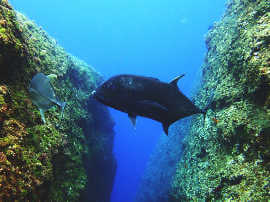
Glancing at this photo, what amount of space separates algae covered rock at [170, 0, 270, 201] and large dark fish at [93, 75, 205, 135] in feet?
6.88

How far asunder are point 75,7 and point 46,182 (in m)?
167

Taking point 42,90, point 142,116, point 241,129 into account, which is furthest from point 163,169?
point 42,90

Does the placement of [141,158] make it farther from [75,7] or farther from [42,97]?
[75,7]

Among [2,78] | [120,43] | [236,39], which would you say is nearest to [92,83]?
[236,39]

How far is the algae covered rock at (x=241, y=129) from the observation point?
374 cm

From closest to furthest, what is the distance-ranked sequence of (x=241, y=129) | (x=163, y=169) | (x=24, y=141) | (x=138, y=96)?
(x=24, y=141), (x=138, y=96), (x=241, y=129), (x=163, y=169)

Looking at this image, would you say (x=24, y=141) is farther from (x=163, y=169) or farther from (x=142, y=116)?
(x=163, y=169)

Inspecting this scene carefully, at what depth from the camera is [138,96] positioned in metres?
2.90

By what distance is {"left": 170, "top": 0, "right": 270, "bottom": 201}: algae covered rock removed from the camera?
12.3ft

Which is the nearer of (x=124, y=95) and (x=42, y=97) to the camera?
(x=42, y=97)

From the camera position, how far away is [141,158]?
225ft

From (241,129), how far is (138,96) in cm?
280

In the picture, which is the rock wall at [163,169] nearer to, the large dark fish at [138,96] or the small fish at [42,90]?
the large dark fish at [138,96]

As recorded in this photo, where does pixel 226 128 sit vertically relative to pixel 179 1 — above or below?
below
